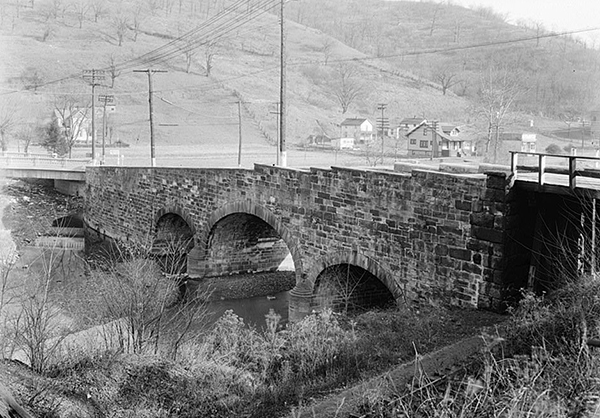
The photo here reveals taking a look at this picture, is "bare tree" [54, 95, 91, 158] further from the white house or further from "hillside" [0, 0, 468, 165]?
the white house

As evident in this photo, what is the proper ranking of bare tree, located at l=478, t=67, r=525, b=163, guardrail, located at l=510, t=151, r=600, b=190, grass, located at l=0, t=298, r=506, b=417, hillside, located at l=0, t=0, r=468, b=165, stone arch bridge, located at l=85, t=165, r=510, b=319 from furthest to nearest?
hillside, located at l=0, t=0, r=468, b=165, bare tree, located at l=478, t=67, r=525, b=163, stone arch bridge, located at l=85, t=165, r=510, b=319, guardrail, located at l=510, t=151, r=600, b=190, grass, located at l=0, t=298, r=506, b=417

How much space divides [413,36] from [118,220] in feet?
523

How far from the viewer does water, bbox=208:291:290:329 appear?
66.5 feet

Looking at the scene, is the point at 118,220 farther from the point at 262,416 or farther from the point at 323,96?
the point at 323,96

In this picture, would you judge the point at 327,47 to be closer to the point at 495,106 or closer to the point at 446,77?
the point at 446,77

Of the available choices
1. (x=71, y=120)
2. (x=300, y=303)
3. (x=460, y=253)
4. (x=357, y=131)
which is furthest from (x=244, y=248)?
(x=357, y=131)

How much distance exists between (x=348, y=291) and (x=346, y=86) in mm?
97319

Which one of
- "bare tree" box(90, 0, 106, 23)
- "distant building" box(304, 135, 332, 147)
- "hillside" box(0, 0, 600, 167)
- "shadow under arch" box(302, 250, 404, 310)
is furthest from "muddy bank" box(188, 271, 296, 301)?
"bare tree" box(90, 0, 106, 23)

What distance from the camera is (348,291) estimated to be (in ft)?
58.5

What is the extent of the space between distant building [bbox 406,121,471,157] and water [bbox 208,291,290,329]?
32621 mm

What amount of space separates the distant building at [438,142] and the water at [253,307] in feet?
107

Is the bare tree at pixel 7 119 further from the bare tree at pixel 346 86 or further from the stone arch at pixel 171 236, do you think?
the bare tree at pixel 346 86

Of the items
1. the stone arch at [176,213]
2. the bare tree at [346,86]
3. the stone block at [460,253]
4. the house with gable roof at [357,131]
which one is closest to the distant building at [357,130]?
the house with gable roof at [357,131]

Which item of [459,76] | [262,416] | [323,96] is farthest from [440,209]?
[459,76]
